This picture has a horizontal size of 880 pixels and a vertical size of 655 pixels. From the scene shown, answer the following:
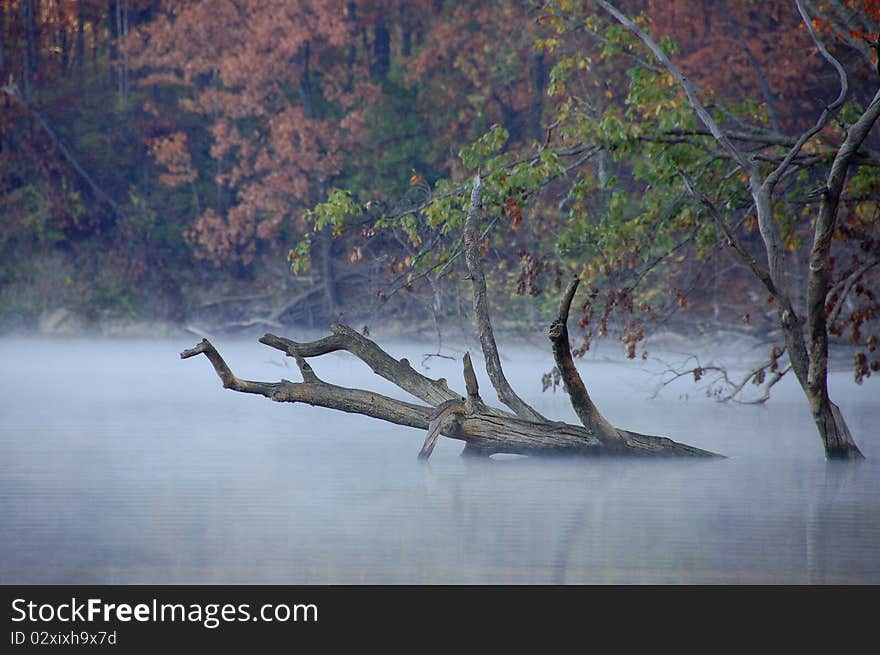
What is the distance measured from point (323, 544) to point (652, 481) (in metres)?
2.92

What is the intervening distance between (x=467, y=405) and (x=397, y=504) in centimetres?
131

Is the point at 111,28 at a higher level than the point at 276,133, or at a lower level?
higher

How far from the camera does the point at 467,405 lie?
8.31 metres

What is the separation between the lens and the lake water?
547 centimetres

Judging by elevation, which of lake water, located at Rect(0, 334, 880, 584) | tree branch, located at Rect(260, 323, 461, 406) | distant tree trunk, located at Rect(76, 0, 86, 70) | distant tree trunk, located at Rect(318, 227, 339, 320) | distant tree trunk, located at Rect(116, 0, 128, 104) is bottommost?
lake water, located at Rect(0, 334, 880, 584)

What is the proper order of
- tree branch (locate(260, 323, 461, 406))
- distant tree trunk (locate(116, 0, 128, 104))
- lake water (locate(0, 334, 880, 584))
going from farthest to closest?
distant tree trunk (locate(116, 0, 128, 104))
tree branch (locate(260, 323, 461, 406))
lake water (locate(0, 334, 880, 584))

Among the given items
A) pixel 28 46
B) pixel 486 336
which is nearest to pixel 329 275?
pixel 28 46

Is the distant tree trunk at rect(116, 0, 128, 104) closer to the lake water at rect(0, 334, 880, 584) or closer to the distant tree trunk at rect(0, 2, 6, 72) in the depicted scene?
the distant tree trunk at rect(0, 2, 6, 72)

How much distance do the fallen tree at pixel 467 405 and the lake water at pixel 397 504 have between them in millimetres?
187

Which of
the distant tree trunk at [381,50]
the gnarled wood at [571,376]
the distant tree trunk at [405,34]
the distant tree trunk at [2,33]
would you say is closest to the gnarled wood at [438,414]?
the gnarled wood at [571,376]

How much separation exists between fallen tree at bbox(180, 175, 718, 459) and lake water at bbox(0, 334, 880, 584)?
0.61ft

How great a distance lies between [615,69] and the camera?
21922mm

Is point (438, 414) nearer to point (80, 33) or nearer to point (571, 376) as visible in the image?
point (571, 376)

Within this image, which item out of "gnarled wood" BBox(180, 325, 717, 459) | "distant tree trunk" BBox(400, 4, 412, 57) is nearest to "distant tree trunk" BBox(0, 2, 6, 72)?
"distant tree trunk" BBox(400, 4, 412, 57)
